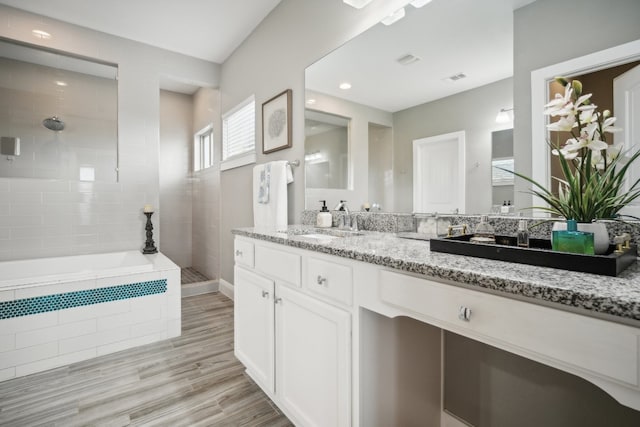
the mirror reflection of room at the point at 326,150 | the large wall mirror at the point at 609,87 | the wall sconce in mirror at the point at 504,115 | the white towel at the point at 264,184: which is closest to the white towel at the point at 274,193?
→ the white towel at the point at 264,184

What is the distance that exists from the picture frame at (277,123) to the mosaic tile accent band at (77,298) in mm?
1424

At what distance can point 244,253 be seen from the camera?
1794 mm

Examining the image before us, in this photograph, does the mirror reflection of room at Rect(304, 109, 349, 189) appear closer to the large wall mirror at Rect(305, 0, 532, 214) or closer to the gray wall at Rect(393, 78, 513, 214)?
the large wall mirror at Rect(305, 0, 532, 214)

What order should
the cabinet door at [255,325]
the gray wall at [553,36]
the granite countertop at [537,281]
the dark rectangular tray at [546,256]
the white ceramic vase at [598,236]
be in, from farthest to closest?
the cabinet door at [255,325] < the gray wall at [553,36] < the white ceramic vase at [598,236] < the dark rectangular tray at [546,256] < the granite countertop at [537,281]

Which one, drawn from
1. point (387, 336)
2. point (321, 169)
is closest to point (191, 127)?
point (321, 169)

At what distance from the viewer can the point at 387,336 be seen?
Result: 1.12 metres

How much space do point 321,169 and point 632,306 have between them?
180 cm

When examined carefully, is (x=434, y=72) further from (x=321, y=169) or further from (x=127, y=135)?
(x=127, y=135)

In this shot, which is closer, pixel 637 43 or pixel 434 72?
pixel 637 43

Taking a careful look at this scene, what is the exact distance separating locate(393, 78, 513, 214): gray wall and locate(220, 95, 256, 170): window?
6.28 ft

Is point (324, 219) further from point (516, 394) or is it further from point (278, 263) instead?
point (516, 394)

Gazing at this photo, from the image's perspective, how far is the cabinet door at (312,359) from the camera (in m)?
1.11

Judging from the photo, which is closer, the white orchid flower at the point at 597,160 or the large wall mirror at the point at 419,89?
the white orchid flower at the point at 597,160

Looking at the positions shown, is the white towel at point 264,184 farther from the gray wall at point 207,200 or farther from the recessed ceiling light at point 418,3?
the recessed ceiling light at point 418,3
